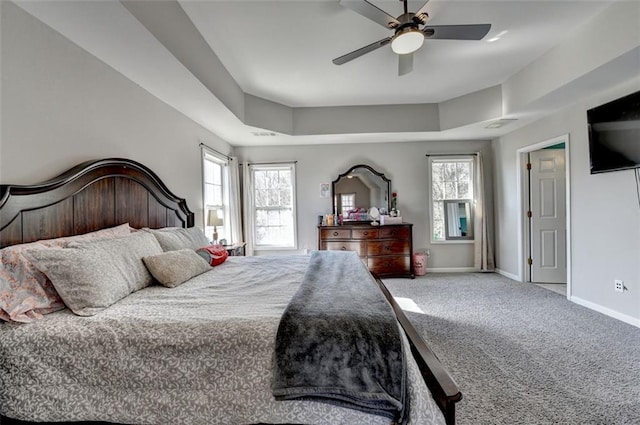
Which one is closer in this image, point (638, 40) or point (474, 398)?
point (474, 398)

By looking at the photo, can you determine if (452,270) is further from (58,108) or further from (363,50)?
(58,108)

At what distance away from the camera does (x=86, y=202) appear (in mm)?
1942

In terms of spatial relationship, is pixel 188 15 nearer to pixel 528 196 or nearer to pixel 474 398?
pixel 474 398

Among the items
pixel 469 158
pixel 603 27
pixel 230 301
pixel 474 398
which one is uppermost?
pixel 603 27

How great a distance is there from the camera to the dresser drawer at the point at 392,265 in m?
4.66

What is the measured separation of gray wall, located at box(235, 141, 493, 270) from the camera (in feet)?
16.7

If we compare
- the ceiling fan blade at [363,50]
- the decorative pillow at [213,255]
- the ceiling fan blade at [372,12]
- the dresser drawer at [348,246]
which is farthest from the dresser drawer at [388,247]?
the ceiling fan blade at [372,12]

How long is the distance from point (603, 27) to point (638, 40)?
A: 37 centimetres

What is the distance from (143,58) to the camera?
216 centimetres

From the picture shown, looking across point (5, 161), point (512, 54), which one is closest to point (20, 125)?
point (5, 161)

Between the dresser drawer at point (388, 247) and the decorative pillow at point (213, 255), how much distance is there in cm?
263

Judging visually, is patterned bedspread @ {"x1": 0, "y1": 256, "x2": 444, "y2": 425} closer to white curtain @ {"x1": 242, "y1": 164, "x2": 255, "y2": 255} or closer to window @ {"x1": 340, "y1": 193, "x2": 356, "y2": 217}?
white curtain @ {"x1": 242, "y1": 164, "x2": 255, "y2": 255}

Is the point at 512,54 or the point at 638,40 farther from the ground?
the point at 512,54

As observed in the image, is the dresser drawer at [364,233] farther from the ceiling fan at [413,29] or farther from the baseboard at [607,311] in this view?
the ceiling fan at [413,29]
